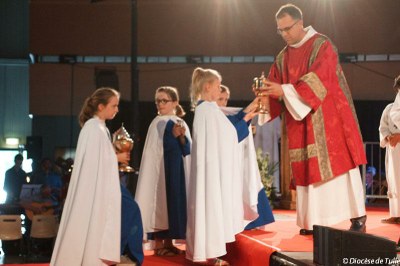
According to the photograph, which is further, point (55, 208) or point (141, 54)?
point (141, 54)

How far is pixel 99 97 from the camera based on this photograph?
215 inches

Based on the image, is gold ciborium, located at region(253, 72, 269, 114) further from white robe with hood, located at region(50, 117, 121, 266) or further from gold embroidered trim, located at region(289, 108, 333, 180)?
white robe with hood, located at region(50, 117, 121, 266)

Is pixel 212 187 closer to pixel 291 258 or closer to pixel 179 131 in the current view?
pixel 179 131

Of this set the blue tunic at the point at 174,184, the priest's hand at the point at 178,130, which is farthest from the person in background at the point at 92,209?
the blue tunic at the point at 174,184

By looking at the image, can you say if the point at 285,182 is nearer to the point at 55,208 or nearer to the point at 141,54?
the point at 55,208

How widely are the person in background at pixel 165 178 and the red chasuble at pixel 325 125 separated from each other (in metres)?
1.29

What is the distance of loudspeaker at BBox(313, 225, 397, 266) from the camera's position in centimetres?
369

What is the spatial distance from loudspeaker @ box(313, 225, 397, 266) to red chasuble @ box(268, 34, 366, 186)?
1.40 metres

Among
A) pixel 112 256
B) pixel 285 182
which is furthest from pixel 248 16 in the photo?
pixel 112 256

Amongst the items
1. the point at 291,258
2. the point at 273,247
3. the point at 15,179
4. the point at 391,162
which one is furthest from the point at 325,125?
the point at 15,179

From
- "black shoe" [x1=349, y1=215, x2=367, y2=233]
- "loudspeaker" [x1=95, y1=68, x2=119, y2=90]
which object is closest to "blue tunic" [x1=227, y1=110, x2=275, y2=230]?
"black shoe" [x1=349, y1=215, x2=367, y2=233]

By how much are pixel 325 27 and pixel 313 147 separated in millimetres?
9446

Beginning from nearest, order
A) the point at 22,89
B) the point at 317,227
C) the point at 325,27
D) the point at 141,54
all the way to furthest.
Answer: the point at 317,227 → the point at 325,27 → the point at 141,54 → the point at 22,89

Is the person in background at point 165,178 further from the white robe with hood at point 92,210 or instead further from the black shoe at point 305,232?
the black shoe at point 305,232
